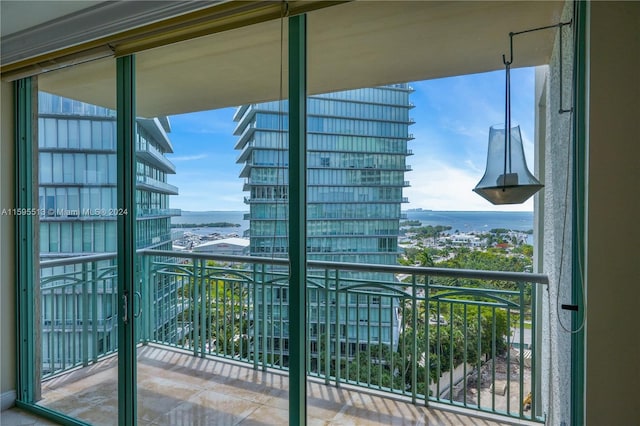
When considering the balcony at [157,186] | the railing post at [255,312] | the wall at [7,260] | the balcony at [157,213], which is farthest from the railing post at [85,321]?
the railing post at [255,312]

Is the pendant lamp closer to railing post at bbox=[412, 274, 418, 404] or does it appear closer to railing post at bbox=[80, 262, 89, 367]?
railing post at bbox=[412, 274, 418, 404]

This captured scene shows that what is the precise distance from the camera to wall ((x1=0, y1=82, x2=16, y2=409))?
2.42 meters

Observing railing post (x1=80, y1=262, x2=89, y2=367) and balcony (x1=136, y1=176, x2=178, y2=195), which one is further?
railing post (x1=80, y1=262, x2=89, y2=367)

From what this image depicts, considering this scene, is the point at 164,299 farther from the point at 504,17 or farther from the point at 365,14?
the point at 504,17

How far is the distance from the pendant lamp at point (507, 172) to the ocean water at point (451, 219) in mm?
320

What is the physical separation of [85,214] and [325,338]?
1.88 m

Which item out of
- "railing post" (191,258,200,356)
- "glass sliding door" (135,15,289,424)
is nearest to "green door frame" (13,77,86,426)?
"glass sliding door" (135,15,289,424)

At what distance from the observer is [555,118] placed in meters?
1.61

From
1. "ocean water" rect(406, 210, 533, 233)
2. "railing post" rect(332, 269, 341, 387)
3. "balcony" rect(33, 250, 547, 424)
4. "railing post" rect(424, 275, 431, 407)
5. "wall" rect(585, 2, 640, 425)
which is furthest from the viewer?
"railing post" rect(332, 269, 341, 387)

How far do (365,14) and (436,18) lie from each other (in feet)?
1.11

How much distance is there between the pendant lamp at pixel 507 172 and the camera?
4.61ft

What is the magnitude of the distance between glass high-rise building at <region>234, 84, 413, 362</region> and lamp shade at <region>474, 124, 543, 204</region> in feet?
1.94

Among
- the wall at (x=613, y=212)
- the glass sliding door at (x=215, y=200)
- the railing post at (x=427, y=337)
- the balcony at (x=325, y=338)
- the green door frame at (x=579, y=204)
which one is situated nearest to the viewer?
the wall at (x=613, y=212)

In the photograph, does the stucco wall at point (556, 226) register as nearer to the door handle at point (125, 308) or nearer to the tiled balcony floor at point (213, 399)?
the tiled balcony floor at point (213, 399)
